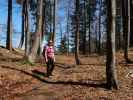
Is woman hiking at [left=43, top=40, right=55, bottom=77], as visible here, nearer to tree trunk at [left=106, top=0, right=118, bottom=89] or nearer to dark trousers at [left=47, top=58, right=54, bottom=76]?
dark trousers at [left=47, top=58, right=54, bottom=76]

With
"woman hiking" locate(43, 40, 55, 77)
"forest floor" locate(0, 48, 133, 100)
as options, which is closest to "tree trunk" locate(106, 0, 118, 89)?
"forest floor" locate(0, 48, 133, 100)

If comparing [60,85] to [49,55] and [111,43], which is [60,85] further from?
[111,43]

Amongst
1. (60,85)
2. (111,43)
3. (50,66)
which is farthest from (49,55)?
(111,43)

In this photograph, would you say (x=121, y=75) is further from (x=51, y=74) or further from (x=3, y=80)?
(x=3, y=80)

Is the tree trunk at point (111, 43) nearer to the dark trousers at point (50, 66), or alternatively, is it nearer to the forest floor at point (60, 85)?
the forest floor at point (60, 85)

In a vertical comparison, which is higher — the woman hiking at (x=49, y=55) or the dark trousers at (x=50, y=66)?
the woman hiking at (x=49, y=55)

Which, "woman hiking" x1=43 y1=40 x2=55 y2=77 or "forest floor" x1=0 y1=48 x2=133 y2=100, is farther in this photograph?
"woman hiking" x1=43 y1=40 x2=55 y2=77

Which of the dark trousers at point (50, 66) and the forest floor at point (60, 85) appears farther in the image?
the dark trousers at point (50, 66)

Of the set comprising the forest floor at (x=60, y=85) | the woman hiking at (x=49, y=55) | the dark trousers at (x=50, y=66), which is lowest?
the forest floor at (x=60, y=85)

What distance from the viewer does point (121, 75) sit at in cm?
1736

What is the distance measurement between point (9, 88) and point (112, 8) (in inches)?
234

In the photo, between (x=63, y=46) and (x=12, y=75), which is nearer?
(x=12, y=75)

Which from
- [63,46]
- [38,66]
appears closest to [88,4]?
[63,46]

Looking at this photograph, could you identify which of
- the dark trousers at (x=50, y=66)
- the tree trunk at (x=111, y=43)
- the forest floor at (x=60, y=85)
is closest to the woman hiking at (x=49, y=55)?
the dark trousers at (x=50, y=66)
